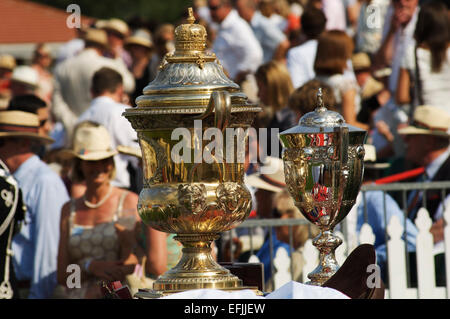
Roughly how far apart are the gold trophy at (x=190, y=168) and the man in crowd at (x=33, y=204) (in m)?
3.47

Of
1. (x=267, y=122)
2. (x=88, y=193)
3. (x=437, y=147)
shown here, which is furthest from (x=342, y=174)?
(x=267, y=122)

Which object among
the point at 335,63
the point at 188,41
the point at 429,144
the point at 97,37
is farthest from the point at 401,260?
the point at 97,37

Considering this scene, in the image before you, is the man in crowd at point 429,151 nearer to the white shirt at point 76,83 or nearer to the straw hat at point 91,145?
the straw hat at point 91,145

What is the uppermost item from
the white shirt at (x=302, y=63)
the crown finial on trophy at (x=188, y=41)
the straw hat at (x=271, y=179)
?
the white shirt at (x=302, y=63)

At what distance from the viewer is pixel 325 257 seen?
2984 millimetres

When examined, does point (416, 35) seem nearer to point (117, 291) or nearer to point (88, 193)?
point (88, 193)

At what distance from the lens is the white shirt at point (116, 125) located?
23.9 ft

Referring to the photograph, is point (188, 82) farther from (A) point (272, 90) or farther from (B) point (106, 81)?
(B) point (106, 81)

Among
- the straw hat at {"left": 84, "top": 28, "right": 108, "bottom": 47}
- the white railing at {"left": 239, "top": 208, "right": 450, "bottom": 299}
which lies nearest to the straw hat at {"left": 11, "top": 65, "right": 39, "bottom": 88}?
the straw hat at {"left": 84, "top": 28, "right": 108, "bottom": 47}

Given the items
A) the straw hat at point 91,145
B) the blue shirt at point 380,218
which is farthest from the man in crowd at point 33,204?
the blue shirt at point 380,218

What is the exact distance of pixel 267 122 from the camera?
738 cm

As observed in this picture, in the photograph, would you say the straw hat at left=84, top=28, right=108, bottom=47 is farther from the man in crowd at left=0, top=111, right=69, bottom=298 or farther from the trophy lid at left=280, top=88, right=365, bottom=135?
the trophy lid at left=280, top=88, right=365, bottom=135

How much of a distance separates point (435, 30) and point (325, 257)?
4.67 meters

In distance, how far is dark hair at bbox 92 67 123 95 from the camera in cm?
774
